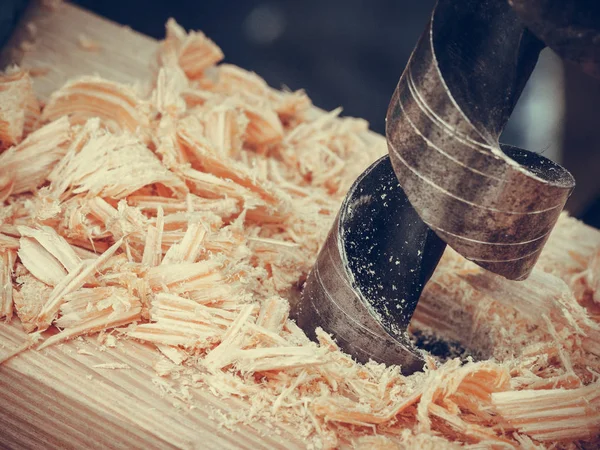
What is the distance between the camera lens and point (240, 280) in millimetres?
1118

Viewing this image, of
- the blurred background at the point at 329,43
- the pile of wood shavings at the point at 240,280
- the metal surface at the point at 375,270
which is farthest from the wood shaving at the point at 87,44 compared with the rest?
the metal surface at the point at 375,270

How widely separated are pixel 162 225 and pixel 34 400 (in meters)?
0.42

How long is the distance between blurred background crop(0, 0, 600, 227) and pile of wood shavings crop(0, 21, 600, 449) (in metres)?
1.28

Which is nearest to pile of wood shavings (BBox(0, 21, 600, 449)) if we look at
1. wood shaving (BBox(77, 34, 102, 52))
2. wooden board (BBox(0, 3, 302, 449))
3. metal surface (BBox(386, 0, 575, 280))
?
wooden board (BBox(0, 3, 302, 449))

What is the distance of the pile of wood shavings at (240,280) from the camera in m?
0.97

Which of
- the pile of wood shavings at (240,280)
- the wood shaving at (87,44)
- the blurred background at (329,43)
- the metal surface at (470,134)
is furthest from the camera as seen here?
the blurred background at (329,43)

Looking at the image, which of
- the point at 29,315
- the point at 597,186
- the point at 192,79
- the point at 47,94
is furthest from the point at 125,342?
the point at 597,186

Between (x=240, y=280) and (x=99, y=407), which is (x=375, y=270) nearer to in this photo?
(x=240, y=280)

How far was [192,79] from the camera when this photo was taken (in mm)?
1834

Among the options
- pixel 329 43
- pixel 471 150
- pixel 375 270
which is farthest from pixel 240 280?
pixel 329 43

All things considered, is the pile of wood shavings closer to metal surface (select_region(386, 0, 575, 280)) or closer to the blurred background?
metal surface (select_region(386, 0, 575, 280))

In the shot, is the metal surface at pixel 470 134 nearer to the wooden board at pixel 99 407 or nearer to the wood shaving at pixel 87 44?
the wooden board at pixel 99 407

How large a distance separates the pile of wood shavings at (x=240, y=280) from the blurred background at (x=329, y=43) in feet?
4.21

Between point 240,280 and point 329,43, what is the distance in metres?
2.17
